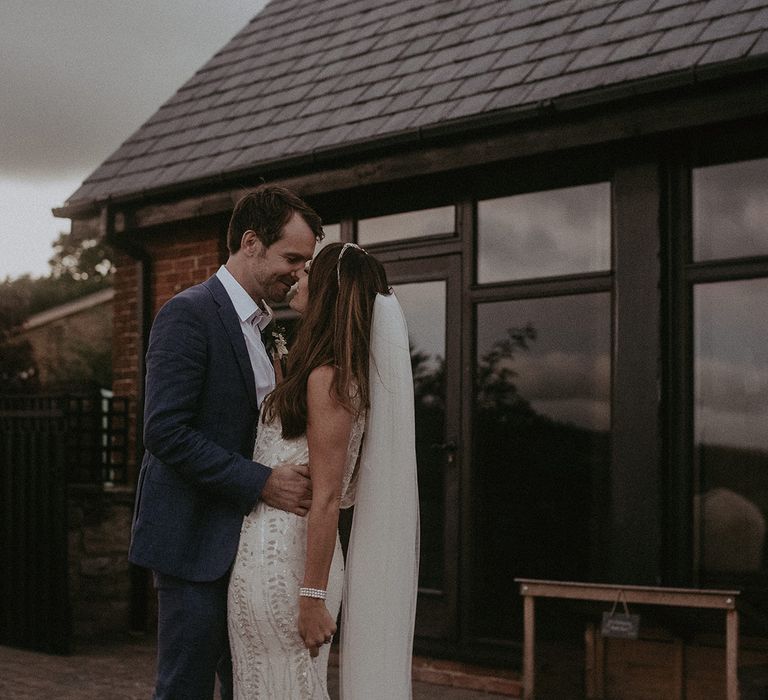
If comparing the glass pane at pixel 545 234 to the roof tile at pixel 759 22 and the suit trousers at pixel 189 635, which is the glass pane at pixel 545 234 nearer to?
the roof tile at pixel 759 22

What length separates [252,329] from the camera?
3127 millimetres

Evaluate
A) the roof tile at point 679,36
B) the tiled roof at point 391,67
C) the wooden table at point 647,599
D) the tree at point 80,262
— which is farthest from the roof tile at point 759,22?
the tree at point 80,262

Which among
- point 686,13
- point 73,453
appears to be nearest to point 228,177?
point 73,453

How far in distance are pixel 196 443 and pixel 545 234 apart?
385 cm

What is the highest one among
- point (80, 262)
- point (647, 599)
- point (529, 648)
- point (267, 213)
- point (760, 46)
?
point (80, 262)

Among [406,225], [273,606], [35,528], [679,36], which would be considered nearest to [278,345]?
[273,606]

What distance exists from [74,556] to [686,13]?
541cm

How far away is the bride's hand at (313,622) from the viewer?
2.78 meters

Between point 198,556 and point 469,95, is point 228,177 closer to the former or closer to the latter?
point 469,95

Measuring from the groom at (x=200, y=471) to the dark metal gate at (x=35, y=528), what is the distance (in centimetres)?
474

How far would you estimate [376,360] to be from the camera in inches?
117

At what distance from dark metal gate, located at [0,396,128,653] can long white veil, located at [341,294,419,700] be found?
192 inches

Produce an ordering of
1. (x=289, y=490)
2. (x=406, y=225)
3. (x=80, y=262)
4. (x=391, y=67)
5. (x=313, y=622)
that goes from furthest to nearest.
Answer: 1. (x=80, y=262)
2. (x=391, y=67)
3. (x=406, y=225)
4. (x=289, y=490)
5. (x=313, y=622)

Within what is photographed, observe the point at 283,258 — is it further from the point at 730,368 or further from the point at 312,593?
the point at 730,368
